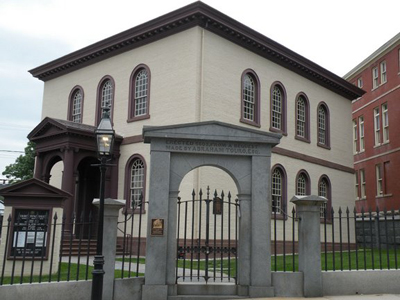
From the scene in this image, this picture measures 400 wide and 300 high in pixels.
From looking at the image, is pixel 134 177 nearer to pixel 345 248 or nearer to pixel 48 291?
pixel 48 291

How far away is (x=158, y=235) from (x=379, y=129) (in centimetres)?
2641

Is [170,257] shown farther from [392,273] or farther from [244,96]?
[244,96]

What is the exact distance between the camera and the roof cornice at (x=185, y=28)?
19641mm

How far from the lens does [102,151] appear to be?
29.5ft

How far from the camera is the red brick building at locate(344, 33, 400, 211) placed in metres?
30.5

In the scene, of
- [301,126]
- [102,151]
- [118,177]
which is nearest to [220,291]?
[102,151]

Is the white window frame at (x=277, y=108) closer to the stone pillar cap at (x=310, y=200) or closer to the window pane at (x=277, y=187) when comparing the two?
the window pane at (x=277, y=187)

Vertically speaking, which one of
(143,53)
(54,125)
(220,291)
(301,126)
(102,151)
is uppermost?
(143,53)

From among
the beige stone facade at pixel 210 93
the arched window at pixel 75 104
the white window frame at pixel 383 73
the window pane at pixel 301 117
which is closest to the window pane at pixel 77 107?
the arched window at pixel 75 104

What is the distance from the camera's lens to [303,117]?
25359 mm

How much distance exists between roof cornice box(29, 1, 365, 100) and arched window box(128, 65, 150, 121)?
125 cm

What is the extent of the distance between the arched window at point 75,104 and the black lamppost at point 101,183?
1478 centimetres

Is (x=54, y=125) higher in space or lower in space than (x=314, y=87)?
lower

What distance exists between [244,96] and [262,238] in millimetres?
12359
